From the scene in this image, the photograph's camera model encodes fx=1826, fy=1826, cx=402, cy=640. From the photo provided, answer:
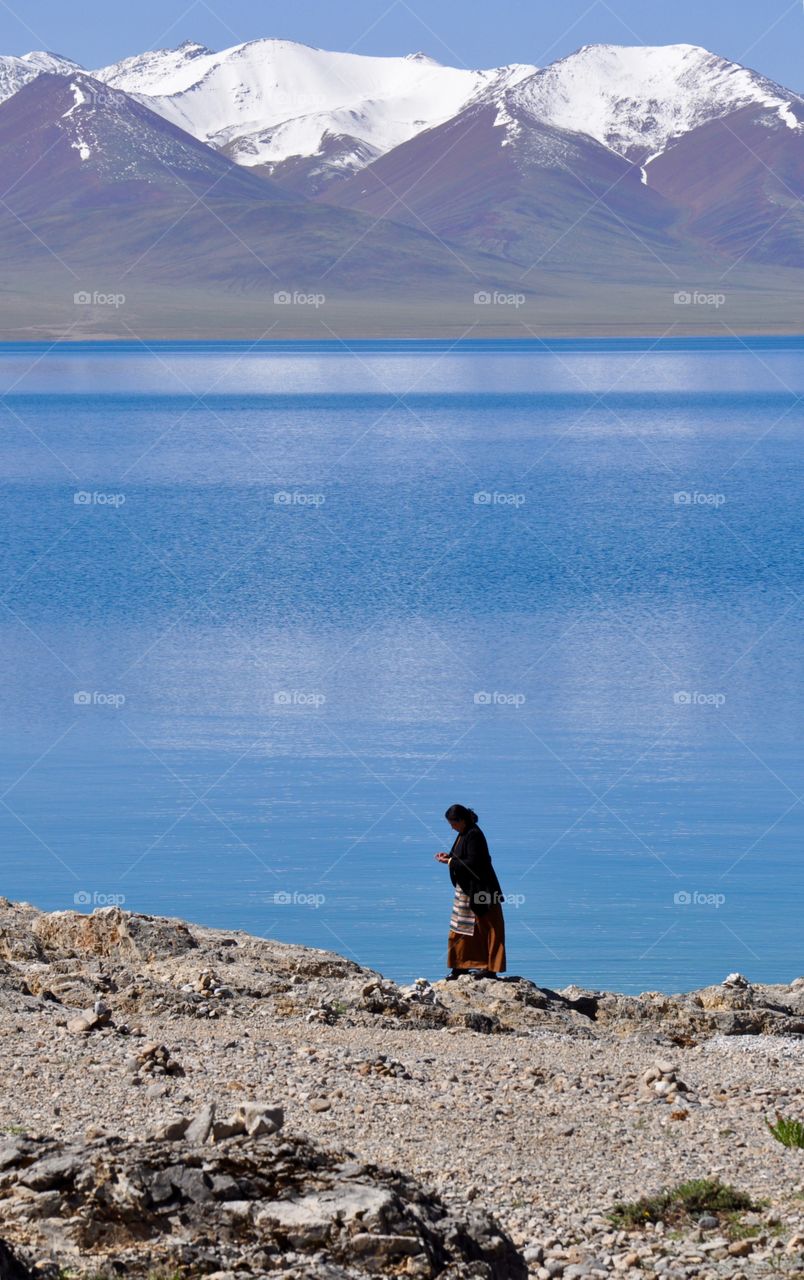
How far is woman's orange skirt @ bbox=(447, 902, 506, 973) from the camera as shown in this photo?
11016 mm

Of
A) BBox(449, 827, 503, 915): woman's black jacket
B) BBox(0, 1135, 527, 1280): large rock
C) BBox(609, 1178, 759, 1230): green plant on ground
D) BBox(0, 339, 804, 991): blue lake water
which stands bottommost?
BBox(0, 1135, 527, 1280): large rock

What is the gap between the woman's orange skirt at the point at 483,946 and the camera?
36.1 ft

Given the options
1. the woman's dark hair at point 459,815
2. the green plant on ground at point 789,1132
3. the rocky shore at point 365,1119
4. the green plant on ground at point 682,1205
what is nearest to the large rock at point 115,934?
the rocky shore at point 365,1119

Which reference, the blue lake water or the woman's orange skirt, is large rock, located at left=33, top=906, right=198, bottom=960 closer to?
the woman's orange skirt

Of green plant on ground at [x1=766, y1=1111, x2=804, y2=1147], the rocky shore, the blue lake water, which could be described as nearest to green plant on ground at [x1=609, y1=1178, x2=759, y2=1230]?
the rocky shore

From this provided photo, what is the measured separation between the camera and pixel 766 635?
27734 mm

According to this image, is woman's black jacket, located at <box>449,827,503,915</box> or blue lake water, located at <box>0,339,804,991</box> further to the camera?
blue lake water, located at <box>0,339,804,991</box>

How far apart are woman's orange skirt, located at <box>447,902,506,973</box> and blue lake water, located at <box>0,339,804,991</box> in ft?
5.91

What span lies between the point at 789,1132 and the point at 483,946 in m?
3.78

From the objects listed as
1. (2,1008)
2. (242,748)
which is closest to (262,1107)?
(2,1008)

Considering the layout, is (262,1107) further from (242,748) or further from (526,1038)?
(242,748)

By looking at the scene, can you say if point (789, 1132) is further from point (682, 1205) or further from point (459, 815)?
point (459, 815)

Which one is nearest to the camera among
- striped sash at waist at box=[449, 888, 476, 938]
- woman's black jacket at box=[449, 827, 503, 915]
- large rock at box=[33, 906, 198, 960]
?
large rock at box=[33, 906, 198, 960]

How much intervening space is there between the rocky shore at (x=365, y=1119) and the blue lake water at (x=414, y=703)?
108 inches
